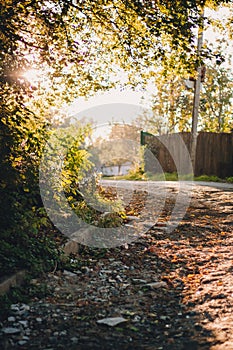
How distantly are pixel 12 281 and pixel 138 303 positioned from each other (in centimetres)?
114

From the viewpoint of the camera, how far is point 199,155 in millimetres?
18109

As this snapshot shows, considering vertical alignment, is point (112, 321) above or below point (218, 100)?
below

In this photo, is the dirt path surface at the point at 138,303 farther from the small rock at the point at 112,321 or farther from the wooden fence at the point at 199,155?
the wooden fence at the point at 199,155

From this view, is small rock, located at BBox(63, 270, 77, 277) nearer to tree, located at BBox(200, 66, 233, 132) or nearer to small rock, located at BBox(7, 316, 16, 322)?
small rock, located at BBox(7, 316, 16, 322)

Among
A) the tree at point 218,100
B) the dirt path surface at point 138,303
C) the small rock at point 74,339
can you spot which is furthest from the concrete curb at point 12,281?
the tree at point 218,100

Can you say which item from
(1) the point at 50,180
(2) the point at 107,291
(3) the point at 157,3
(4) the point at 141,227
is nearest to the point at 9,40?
(1) the point at 50,180

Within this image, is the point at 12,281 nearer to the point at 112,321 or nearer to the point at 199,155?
the point at 112,321

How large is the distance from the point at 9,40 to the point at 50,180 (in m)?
1.70

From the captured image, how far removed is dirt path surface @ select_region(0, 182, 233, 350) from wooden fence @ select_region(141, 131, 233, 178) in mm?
12252

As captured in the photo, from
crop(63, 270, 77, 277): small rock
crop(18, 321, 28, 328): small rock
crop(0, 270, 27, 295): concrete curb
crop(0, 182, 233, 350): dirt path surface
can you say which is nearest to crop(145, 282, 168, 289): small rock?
crop(0, 182, 233, 350): dirt path surface

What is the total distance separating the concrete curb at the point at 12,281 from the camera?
11.7 feet

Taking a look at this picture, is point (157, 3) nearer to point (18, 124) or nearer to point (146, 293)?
point (18, 124)

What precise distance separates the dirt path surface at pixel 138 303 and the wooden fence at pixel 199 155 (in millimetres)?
12252

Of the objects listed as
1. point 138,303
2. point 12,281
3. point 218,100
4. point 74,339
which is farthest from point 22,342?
point 218,100
